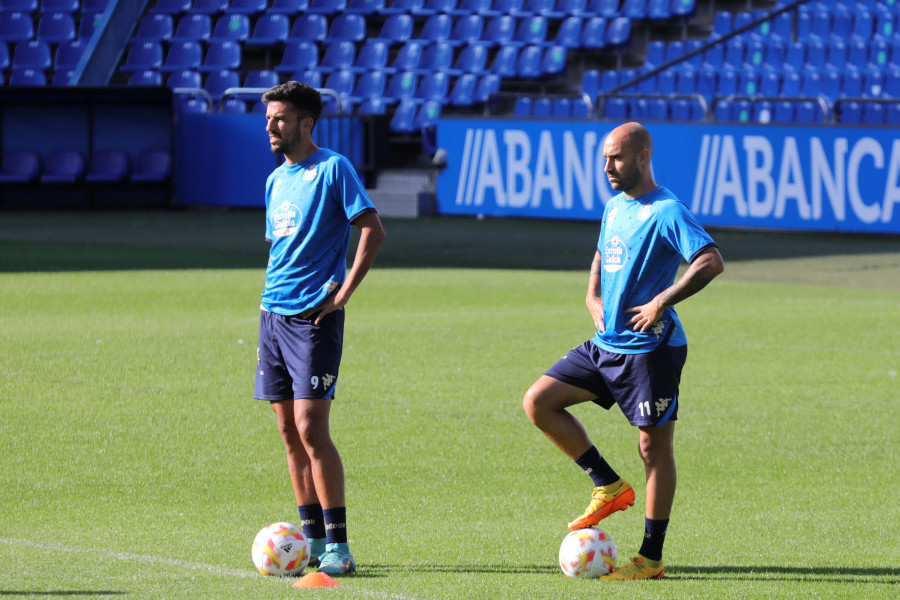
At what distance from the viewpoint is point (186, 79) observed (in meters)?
32.4

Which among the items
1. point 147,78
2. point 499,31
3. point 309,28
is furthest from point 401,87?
point 147,78

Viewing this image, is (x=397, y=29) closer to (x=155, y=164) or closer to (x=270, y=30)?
(x=270, y=30)

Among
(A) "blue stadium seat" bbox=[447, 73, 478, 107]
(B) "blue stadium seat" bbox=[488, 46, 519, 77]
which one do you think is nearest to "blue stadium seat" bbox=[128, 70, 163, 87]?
(A) "blue stadium seat" bbox=[447, 73, 478, 107]

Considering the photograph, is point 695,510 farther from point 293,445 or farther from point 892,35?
point 892,35

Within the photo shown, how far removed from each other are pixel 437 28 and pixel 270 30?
4190 millimetres

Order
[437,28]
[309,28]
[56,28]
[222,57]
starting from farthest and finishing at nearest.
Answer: [56,28]
[222,57]
[309,28]
[437,28]

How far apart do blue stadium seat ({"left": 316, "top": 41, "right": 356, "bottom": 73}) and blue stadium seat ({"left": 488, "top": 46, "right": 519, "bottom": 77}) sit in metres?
3.50

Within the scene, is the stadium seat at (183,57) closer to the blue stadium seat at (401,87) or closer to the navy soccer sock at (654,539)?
the blue stadium seat at (401,87)

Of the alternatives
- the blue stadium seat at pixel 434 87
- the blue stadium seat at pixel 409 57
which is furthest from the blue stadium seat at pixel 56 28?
the blue stadium seat at pixel 434 87

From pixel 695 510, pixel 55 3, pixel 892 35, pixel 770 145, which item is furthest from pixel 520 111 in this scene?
pixel 695 510

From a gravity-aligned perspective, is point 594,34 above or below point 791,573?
above

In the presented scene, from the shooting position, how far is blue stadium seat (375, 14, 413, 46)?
31.6 m

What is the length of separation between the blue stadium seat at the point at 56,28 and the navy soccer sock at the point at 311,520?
30.3 metres

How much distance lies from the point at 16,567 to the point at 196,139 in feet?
76.3
